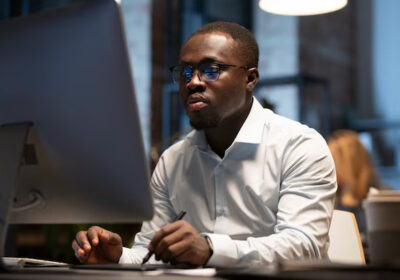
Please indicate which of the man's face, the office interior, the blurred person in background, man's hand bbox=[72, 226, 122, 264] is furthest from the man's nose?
the blurred person in background

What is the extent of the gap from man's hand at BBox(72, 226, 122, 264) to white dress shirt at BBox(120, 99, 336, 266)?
5cm

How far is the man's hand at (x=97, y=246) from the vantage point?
4.74 ft

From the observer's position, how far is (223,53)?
1.78 metres

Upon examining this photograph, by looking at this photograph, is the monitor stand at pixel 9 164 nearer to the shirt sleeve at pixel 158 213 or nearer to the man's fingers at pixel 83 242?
the man's fingers at pixel 83 242

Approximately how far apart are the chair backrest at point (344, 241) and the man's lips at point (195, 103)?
52cm

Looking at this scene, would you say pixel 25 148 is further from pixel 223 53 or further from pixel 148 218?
pixel 223 53

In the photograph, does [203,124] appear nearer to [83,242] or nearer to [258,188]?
[258,188]

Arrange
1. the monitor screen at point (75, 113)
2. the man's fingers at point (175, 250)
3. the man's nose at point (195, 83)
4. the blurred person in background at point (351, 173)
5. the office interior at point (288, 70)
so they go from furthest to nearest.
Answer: the office interior at point (288, 70), the blurred person in background at point (351, 173), the man's nose at point (195, 83), the man's fingers at point (175, 250), the monitor screen at point (75, 113)

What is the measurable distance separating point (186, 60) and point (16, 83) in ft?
2.05

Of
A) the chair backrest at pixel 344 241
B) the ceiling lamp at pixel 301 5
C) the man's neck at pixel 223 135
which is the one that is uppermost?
the ceiling lamp at pixel 301 5

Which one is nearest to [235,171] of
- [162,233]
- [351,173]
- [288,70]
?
[162,233]

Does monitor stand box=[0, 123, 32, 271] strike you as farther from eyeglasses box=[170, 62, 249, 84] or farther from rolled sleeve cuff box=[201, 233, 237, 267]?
eyeglasses box=[170, 62, 249, 84]

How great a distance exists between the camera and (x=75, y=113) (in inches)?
45.9

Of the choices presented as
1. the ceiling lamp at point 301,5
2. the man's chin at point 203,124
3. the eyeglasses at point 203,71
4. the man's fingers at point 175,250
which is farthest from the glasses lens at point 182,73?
the ceiling lamp at point 301,5
